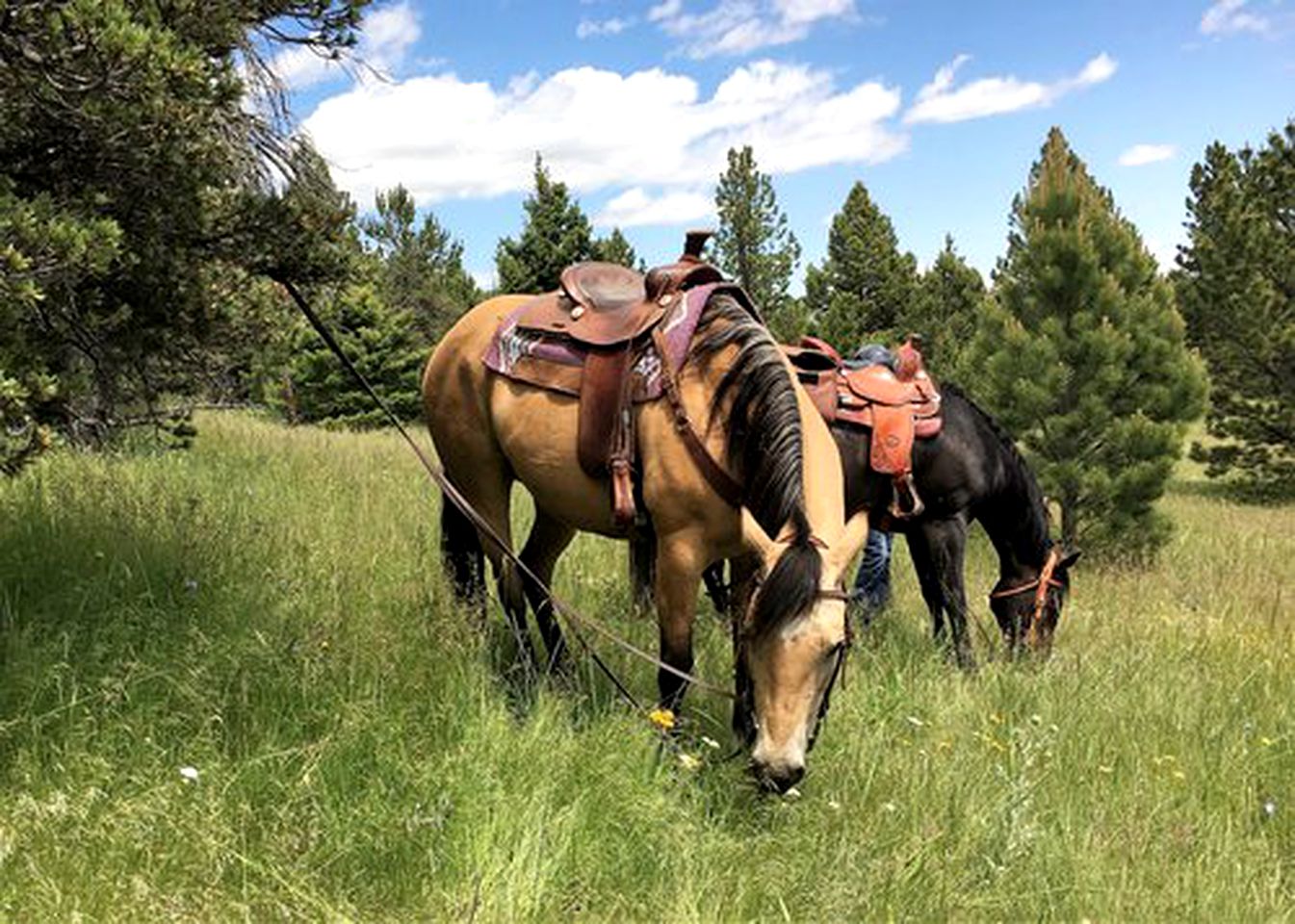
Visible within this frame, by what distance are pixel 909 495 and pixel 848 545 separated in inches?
96.7

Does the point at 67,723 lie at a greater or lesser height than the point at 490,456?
lesser

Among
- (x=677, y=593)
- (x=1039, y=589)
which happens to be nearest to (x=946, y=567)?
(x=1039, y=589)

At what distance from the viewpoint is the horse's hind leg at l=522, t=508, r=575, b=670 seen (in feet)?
13.9

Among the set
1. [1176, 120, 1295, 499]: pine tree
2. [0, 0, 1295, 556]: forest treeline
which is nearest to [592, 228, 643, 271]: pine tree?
[0, 0, 1295, 556]: forest treeline

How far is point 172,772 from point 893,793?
7.20 ft

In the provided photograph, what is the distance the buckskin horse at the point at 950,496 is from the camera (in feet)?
16.8

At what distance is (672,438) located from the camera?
339 cm

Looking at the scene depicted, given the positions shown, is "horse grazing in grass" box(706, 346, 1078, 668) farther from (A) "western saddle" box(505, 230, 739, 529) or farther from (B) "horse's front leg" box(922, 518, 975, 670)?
(A) "western saddle" box(505, 230, 739, 529)

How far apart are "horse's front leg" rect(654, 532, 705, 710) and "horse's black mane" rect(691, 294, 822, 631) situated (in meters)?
0.33

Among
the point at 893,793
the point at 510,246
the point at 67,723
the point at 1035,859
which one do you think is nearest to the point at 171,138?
the point at 67,723

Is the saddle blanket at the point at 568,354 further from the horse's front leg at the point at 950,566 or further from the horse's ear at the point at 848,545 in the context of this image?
the horse's front leg at the point at 950,566

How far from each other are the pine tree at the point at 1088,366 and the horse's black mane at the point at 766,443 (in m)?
8.31

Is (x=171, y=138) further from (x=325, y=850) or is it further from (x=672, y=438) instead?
→ (x=325, y=850)

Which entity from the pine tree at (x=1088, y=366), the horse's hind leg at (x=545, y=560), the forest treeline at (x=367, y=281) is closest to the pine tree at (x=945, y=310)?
the forest treeline at (x=367, y=281)
